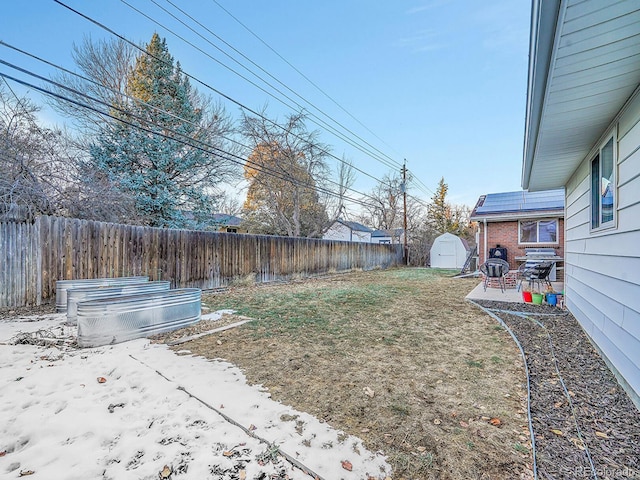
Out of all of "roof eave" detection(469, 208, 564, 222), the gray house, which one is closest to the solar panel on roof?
"roof eave" detection(469, 208, 564, 222)

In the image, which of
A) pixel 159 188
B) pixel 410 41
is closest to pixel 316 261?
pixel 159 188

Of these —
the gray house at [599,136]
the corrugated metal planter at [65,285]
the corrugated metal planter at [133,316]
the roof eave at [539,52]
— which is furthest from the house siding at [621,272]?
the corrugated metal planter at [65,285]

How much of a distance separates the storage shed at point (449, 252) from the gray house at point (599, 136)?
14493mm

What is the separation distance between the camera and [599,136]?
3479mm

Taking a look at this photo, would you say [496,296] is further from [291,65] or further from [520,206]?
[291,65]

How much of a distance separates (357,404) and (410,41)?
10.1 m

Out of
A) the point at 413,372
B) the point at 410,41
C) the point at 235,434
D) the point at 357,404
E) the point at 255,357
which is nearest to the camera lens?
the point at 235,434

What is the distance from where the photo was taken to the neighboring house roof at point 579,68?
5.29 feet

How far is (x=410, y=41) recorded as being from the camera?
29.1ft

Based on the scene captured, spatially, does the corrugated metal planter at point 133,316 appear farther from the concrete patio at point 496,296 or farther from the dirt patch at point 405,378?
the concrete patio at point 496,296

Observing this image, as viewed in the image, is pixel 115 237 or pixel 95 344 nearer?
pixel 95 344

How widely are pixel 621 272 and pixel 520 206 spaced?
1040cm

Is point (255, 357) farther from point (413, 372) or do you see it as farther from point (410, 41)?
point (410, 41)

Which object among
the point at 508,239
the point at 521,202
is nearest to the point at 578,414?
the point at 508,239
